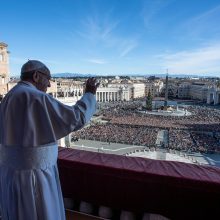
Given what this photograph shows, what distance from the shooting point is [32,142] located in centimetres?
129

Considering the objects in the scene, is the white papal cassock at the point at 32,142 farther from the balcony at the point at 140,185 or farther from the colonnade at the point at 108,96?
the colonnade at the point at 108,96

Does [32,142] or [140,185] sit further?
[140,185]

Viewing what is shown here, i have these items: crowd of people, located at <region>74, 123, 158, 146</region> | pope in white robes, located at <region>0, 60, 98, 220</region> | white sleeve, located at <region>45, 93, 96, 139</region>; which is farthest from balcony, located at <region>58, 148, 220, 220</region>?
crowd of people, located at <region>74, 123, 158, 146</region>

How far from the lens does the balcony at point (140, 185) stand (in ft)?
5.20

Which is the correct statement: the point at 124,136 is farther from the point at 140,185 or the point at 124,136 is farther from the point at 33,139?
the point at 33,139

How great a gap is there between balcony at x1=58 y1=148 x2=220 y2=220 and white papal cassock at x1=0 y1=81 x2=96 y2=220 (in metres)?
0.50

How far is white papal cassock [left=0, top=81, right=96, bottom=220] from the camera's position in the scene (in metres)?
1.27

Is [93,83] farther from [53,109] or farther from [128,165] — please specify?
[128,165]

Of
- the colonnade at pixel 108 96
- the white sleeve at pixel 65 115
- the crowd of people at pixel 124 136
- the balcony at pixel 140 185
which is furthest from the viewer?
the colonnade at pixel 108 96

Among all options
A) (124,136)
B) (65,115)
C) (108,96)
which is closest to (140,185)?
(65,115)

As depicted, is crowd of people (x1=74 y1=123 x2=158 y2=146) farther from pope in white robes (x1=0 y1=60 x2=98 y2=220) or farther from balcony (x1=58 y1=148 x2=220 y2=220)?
pope in white robes (x1=0 y1=60 x2=98 y2=220)

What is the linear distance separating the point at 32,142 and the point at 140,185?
73cm

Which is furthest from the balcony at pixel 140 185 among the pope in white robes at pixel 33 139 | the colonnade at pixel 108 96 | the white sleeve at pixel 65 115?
the colonnade at pixel 108 96

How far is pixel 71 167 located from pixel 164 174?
62cm
